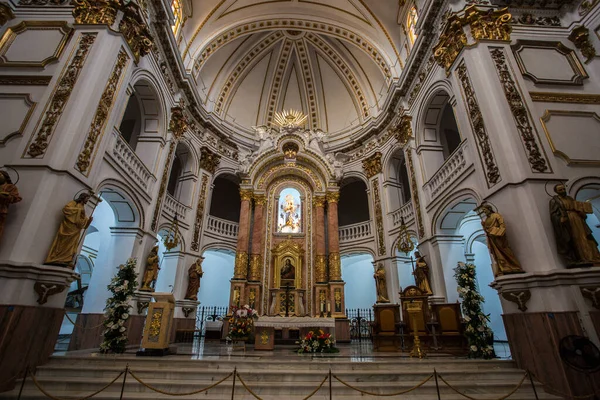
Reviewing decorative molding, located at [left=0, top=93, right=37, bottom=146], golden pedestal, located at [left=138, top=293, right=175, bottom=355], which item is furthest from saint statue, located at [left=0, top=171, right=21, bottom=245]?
golden pedestal, located at [left=138, top=293, right=175, bottom=355]

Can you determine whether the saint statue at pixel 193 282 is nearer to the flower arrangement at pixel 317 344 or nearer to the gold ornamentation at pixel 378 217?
the flower arrangement at pixel 317 344

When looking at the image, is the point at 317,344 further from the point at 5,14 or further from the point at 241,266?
the point at 5,14

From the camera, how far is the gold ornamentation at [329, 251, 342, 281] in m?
14.1

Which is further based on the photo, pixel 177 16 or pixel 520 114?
pixel 177 16

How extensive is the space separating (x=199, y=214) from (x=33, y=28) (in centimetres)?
830

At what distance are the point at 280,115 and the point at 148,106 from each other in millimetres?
8643

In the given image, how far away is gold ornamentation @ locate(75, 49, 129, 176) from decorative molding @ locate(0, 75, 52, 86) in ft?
4.27

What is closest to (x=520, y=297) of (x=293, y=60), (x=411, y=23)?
(x=411, y=23)

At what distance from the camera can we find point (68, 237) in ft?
20.1

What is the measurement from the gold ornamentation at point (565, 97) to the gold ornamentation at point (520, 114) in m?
0.74

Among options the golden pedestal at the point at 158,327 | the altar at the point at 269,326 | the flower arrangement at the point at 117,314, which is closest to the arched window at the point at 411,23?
the altar at the point at 269,326

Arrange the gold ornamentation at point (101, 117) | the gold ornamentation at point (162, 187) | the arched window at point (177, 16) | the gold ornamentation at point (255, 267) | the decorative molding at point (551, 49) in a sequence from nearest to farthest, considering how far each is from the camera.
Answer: the gold ornamentation at point (101, 117), the decorative molding at point (551, 49), the gold ornamentation at point (162, 187), the arched window at point (177, 16), the gold ornamentation at point (255, 267)

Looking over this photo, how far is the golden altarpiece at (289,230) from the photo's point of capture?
536 inches

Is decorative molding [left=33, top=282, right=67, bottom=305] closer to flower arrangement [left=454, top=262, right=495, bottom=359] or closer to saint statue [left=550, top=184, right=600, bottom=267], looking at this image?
flower arrangement [left=454, top=262, right=495, bottom=359]
